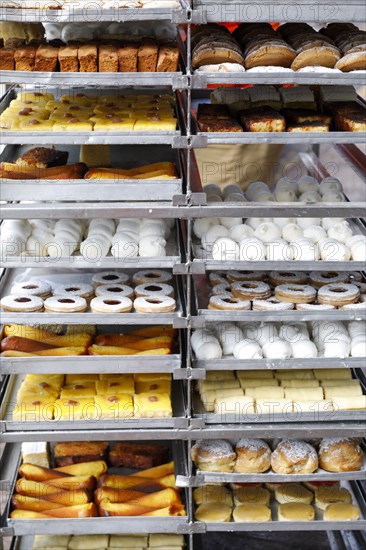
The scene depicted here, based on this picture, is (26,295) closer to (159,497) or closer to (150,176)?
(150,176)

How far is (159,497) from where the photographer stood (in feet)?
14.9

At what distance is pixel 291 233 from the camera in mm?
4520

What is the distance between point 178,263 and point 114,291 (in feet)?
1.61

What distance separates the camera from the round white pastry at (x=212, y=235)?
4418 millimetres

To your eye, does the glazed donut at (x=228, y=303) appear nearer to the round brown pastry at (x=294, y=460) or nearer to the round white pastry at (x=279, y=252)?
the round white pastry at (x=279, y=252)

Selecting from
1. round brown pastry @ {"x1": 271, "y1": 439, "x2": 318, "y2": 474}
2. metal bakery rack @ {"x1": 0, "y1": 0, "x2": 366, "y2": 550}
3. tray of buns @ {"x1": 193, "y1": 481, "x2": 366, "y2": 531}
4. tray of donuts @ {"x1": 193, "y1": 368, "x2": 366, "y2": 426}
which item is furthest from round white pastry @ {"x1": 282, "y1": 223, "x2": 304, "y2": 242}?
tray of buns @ {"x1": 193, "y1": 481, "x2": 366, "y2": 531}

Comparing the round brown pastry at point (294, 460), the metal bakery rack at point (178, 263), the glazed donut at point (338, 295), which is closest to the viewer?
the metal bakery rack at point (178, 263)

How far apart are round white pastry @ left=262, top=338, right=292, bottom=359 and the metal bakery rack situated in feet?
0.22

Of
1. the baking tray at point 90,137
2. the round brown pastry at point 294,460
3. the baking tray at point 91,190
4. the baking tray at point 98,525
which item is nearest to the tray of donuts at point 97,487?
the baking tray at point 98,525

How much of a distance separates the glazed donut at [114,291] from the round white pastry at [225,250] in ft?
1.65

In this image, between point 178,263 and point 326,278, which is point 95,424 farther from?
point 326,278

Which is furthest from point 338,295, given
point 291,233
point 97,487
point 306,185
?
point 97,487

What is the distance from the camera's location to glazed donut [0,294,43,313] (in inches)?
167

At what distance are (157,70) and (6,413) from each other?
2019 mm
